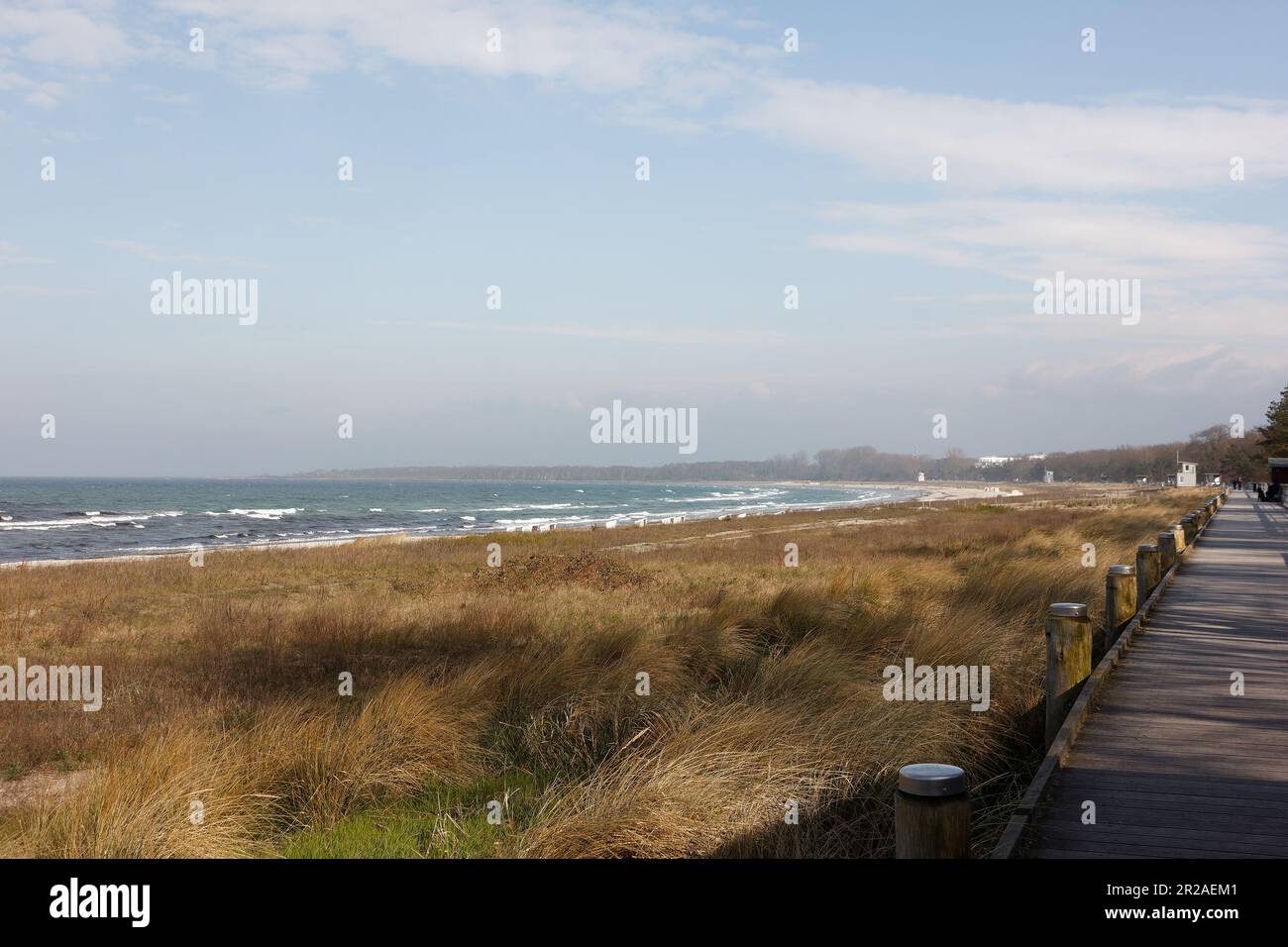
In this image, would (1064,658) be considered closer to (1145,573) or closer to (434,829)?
(434,829)

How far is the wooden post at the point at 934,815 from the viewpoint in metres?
3.28

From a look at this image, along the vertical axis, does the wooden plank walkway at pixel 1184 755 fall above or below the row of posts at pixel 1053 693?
below

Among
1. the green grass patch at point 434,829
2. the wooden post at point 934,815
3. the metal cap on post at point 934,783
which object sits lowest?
the green grass patch at point 434,829

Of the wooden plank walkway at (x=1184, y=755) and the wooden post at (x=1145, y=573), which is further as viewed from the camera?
the wooden post at (x=1145, y=573)

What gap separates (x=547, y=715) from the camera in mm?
7867

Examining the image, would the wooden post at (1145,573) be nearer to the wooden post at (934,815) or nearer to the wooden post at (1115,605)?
the wooden post at (1115,605)

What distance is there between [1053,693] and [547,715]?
367 centimetres

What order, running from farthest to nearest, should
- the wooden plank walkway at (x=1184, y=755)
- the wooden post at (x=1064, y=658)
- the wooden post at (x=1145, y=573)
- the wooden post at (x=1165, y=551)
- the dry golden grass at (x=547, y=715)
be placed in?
the wooden post at (x=1165, y=551)
the wooden post at (x=1145, y=573)
the wooden post at (x=1064, y=658)
the dry golden grass at (x=547, y=715)
the wooden plank walkway at (x=1184, y=755)

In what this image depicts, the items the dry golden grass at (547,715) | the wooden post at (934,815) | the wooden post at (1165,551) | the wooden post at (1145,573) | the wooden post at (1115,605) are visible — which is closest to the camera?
the wooden post at (934,815)

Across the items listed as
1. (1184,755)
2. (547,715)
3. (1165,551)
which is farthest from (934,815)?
(1165,551)

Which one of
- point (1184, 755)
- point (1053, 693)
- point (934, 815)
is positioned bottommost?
point (1184, 755)

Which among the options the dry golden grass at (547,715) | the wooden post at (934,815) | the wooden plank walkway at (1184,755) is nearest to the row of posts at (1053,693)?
the wooden post at (934,815)

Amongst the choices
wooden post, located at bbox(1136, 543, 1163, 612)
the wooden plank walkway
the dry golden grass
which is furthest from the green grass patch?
wooden post, located at bbox(1136, 543, 1163, 612)
